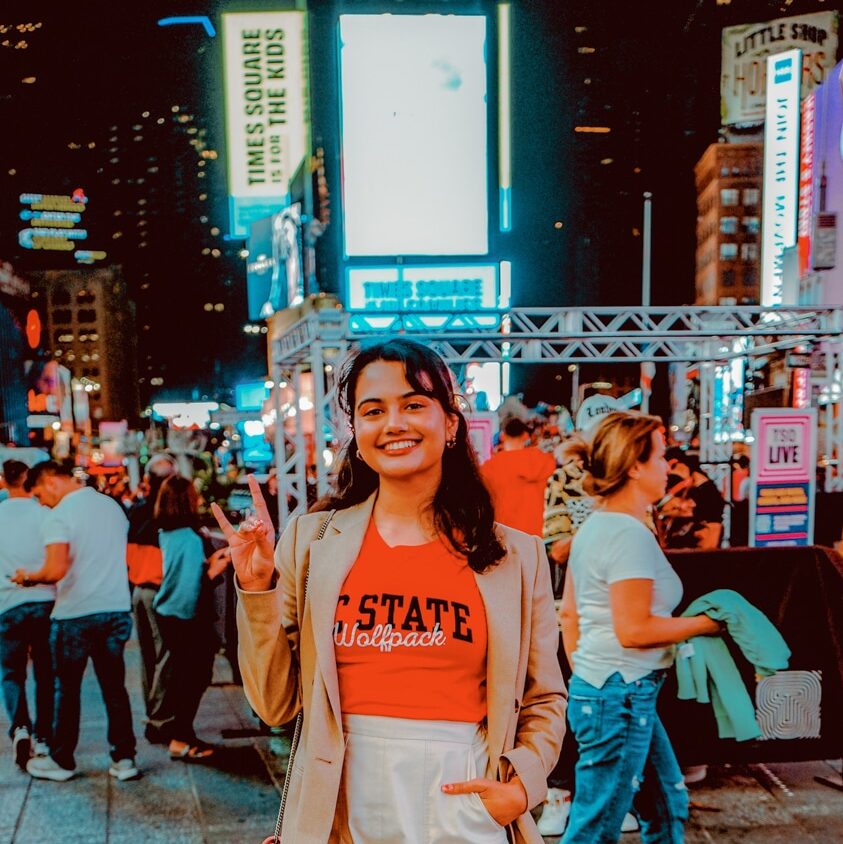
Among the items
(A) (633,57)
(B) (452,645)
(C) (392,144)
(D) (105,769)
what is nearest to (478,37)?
(C) (392,144)

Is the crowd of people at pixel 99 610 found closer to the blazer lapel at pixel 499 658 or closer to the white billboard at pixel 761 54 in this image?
the blazer lapel at pixel 499 658

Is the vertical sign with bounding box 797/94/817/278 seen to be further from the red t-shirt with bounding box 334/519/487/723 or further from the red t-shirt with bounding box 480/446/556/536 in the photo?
the red t-shirt with bounding box 334/519/487/723

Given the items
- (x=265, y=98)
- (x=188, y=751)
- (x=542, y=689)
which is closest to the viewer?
(x=542, y=689)

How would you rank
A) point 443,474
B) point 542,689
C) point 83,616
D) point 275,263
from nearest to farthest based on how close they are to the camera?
point 542,689 → point 443,474 → point 83,616 → point 275,263

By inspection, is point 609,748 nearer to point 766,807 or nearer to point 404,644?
point 404,644

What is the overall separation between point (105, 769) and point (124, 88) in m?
35.2

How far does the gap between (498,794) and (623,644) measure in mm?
1189

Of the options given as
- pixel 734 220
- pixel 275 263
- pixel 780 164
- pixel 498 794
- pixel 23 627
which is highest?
pixel 734 220

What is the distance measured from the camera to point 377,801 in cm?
163

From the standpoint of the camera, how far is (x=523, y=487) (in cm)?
676

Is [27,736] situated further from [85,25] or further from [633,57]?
[633,57]

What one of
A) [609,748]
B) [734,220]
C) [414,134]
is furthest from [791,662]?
[734,220]

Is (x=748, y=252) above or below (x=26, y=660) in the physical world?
above

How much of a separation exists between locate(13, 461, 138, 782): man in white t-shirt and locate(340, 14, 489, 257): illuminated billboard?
927 cm
